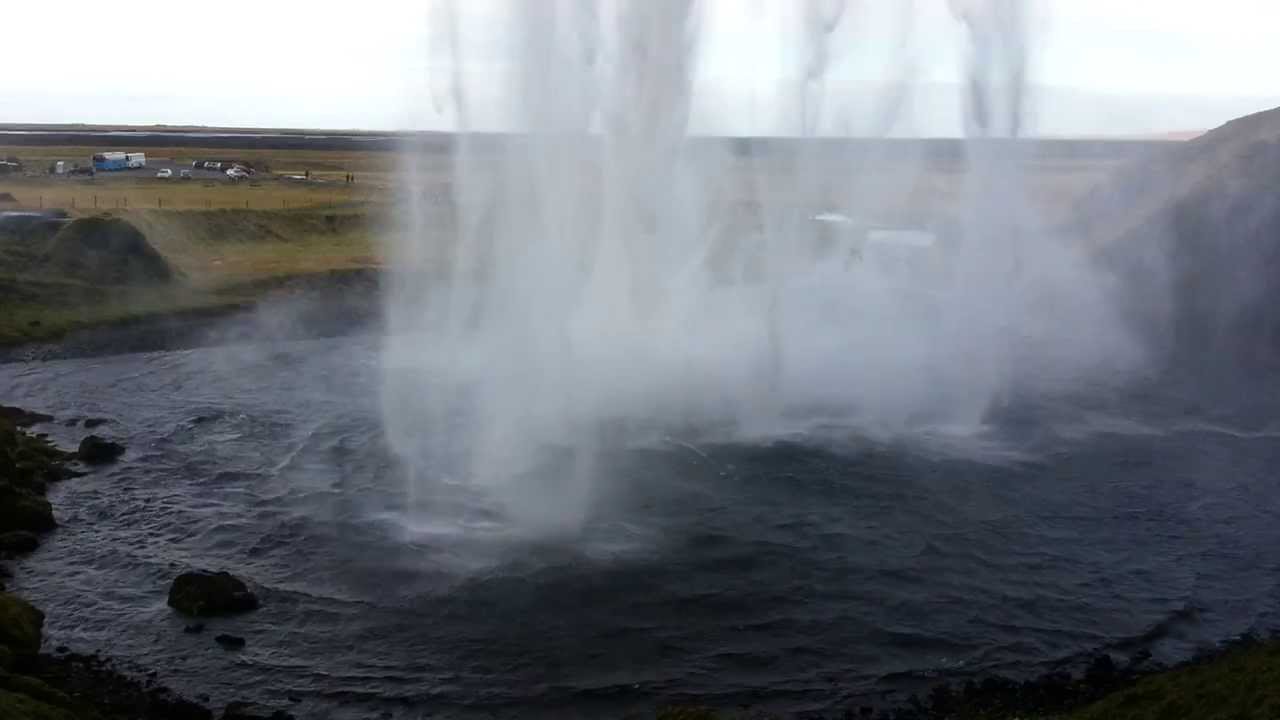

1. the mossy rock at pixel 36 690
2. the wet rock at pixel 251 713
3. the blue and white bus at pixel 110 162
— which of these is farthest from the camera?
the blue and white bus at pixel 110 162

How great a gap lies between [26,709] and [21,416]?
21.4 m

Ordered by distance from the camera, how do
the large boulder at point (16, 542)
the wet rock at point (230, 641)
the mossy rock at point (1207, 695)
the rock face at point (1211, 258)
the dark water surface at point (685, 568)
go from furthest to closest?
1. the rock face at point (1211, 258)
2. the large boulder at point (16, 542)
3. the wet rock at point (230, 641)
4. the dark water surface at point (685, 568)
5. the mossy rock at point (1207, 695)

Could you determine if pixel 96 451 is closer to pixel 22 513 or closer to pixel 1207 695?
pixel 22 513

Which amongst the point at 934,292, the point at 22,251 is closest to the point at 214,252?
the point at 22,251

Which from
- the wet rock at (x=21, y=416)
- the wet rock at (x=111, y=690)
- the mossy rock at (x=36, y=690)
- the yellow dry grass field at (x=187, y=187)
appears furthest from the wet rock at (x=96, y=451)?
the yellow dry grass field at (x=187, y=187)

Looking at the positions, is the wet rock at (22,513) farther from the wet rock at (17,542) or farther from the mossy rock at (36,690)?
the mossy rock at (36,690)

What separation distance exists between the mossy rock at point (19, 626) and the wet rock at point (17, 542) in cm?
424

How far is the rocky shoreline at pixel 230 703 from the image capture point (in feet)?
50.1

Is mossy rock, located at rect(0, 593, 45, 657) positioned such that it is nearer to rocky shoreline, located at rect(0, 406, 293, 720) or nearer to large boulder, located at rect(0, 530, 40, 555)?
rocky shoreline, located at rect(0, 406, 293, 720)

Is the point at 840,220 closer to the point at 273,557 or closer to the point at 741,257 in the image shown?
the point at 741,257

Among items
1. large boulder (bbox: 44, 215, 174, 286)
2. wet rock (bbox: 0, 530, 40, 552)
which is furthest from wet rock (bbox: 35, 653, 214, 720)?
large boulder (bbox: 44, 215, 174, 286)

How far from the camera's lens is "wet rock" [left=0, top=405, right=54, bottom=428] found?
31464mm

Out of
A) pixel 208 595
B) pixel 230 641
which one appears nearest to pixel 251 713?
pixel 230 641

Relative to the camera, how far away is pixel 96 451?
2808 centimetres
